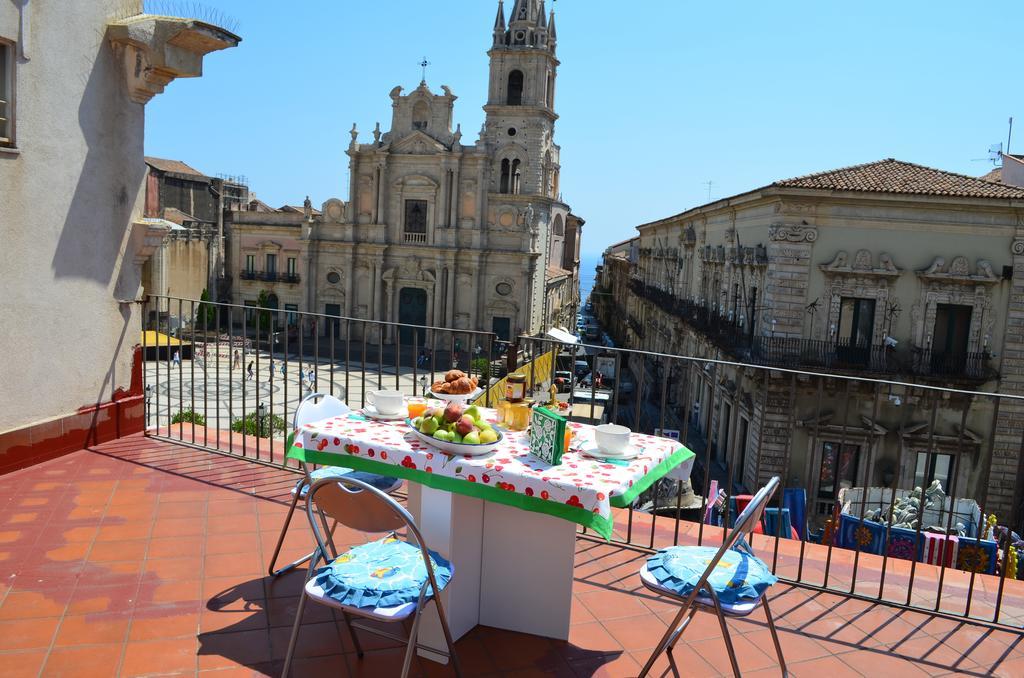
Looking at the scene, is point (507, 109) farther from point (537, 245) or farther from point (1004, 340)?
point (1004, 340)

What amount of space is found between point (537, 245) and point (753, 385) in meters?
20.4

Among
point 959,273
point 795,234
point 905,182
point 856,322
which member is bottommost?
point 856,322

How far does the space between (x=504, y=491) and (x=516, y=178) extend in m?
38.2

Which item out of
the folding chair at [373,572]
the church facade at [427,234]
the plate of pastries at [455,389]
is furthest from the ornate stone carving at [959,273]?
the church facade at [427,234]

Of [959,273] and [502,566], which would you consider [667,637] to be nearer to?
[502,566]

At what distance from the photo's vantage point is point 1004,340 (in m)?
17.5

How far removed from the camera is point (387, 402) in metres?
3.73

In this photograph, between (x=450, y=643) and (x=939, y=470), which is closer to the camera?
(x=450, y=643)

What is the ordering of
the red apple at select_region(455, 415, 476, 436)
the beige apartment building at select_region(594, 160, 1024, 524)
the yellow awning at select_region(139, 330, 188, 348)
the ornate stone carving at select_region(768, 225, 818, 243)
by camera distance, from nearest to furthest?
the red apple at select_region(455, 415, 476, 436) < the yellow awning at select_region(139, 330, 188, 348) < the beige apartment building at select_region(594, 160, 1024, 524) < the ornate stone carving at select_region(768, 225, 818, 243)

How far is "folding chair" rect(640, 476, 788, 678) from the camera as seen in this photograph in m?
2.69

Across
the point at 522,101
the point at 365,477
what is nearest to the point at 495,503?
the point at 365,477

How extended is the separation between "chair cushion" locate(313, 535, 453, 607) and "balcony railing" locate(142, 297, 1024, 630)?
128 centimetres

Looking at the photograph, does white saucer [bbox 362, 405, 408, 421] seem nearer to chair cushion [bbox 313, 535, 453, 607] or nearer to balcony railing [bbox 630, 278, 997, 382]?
chair cushion [bbox 313, 535, 453, 607]

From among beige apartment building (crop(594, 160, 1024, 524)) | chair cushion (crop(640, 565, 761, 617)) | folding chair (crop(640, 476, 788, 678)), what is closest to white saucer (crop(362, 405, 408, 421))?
folding chair (crop(640, 476, 788, 678))
